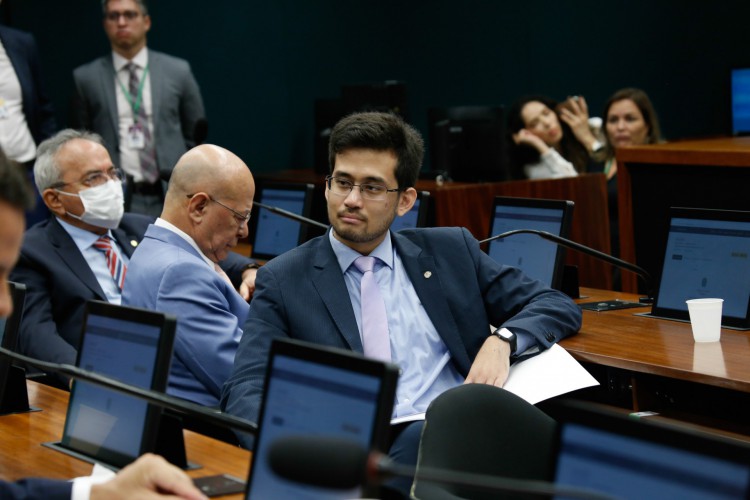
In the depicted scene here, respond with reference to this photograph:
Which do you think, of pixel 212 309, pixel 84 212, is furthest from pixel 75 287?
pixel 212 309

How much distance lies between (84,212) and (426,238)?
136 cm

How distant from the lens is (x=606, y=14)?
863 centimetres

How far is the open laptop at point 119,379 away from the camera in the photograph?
2.01 meters

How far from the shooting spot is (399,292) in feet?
9.75

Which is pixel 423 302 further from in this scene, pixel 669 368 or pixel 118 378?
pixel 118 378

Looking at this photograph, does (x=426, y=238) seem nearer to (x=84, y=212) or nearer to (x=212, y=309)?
(x=212, y=309)

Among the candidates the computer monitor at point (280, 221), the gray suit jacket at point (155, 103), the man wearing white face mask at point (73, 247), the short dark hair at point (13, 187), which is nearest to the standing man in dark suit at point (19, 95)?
the gray suit jacket at point (155, 103)

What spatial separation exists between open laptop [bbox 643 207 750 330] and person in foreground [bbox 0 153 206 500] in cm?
210

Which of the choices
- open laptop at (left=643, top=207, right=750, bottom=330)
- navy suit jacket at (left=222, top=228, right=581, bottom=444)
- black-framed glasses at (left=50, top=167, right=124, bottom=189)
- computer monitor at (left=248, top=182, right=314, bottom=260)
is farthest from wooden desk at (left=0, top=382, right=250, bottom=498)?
computer monitor at (left=248, top=182, right=314, bottom=260)

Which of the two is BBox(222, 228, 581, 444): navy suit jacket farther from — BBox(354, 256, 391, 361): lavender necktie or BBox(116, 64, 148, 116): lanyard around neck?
BBox(116, 64, 148, 116): lanyard around neck

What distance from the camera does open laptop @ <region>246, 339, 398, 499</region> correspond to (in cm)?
159

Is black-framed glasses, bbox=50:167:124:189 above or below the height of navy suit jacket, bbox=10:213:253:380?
above

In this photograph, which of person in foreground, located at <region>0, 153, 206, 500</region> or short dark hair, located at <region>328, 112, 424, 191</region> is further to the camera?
short dark hair, located at <region>328, 112, 424, 191</region>

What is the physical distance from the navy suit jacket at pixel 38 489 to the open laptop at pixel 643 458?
0.86m
